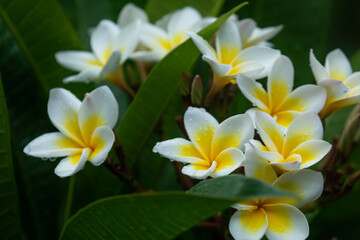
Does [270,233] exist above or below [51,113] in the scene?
below

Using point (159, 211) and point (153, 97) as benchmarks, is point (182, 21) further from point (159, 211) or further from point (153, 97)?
point (159, 211)

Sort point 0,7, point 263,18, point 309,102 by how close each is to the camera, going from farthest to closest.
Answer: point 263,18 → point 0,7 → point 309,102

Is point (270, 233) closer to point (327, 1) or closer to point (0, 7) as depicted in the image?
point (0, 7)

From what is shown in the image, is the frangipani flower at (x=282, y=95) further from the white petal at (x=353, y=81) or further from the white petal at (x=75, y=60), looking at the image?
the white petal at (x=75, y=60)

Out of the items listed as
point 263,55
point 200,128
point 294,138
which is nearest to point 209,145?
point 200,128

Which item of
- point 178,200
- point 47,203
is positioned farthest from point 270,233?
point 47,203

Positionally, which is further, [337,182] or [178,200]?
[337,182]

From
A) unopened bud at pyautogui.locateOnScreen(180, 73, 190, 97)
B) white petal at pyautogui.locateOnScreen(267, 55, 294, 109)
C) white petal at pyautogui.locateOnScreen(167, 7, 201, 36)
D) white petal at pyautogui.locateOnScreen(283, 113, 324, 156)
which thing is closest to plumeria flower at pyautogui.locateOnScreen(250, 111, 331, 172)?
white petal at pyautogui.locateOnScreen(283, 113, 324, 156)

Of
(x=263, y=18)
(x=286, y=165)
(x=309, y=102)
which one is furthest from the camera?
(x=263, y=18)
